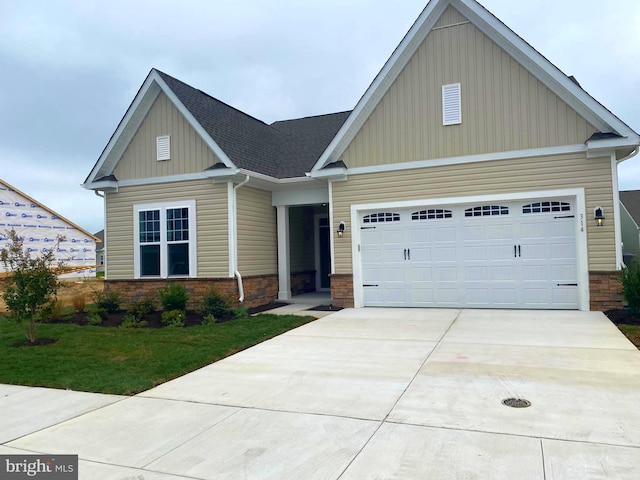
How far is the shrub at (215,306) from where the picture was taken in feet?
37.6

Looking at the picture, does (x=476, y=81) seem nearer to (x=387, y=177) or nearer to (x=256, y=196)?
(x=387, y=177)

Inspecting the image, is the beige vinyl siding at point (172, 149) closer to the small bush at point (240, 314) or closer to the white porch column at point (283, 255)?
the white porch column at point (283, 255)

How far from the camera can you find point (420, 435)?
4.22 meters

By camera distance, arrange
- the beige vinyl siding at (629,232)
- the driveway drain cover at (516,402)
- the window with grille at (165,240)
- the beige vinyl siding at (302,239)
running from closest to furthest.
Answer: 1. the driveway drain cover at (516,402)
2. the window with grille at (165,240)
3. the beige vinyl siding at (302,239)
4. the beige vinyl siding at (629,232)

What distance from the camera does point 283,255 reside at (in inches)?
578

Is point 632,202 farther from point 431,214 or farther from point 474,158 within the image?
point 431,214

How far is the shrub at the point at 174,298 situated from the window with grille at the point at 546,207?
8428 mm

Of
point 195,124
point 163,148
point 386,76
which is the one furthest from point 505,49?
point 163,148

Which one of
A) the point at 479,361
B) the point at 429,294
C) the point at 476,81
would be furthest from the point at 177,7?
the point at 479,361

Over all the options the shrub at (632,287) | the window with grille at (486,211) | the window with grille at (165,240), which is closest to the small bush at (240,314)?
the window with grille at (165,240)

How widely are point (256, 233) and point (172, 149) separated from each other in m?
3.28

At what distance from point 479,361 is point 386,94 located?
7793mm

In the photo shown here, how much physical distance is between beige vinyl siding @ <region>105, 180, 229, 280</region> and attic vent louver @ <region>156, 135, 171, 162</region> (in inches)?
30.6

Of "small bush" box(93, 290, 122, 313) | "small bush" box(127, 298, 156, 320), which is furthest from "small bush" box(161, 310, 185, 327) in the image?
"small bush" box(93, 290, 122, 313)
